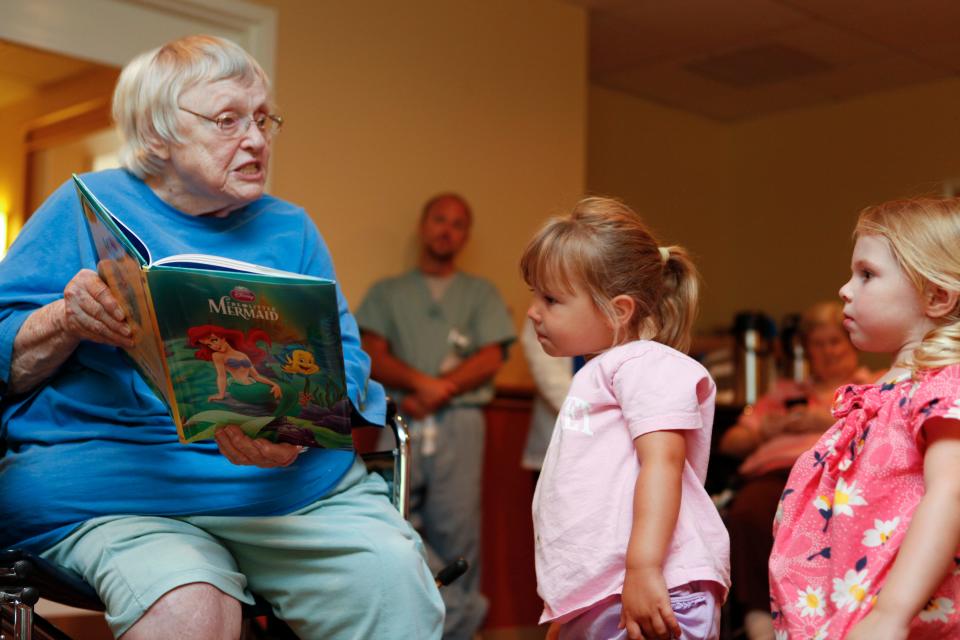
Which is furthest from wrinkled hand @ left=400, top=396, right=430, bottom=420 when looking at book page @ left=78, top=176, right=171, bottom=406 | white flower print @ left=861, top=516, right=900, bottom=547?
white flower print @ left=861, top=516, right=900, bottom=547

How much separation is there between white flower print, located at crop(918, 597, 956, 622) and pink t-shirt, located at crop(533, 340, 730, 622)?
25cm

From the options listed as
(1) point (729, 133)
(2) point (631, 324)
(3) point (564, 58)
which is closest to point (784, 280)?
(1) point (729, 133)

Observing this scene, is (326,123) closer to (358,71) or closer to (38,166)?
(358,71)

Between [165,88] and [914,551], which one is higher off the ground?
[165,88]

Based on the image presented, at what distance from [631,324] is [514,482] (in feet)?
8.44

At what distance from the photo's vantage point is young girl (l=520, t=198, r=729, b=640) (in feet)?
4.56

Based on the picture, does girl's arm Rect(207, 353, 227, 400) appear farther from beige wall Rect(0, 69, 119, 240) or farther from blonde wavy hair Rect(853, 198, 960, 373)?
beige wall Rect(0, 69, 119, 240)

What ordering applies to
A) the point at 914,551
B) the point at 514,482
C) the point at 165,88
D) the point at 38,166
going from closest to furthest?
the point at 914,551 < the point at 165,88 < the point at 38,166 < the point at 514,482

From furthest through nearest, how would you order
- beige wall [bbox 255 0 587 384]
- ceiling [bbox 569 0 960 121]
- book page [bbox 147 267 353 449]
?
ceiling [bbox 569 0 960 121]
beige wall [bbox 255 0 587 384]
book page [bbox 147 267 353 449]

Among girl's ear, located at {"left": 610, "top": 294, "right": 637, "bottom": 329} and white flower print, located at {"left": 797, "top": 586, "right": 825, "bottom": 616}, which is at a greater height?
girl's ear, located at {"left": 610, "top": 294, "right": 637, "bottom": 329}

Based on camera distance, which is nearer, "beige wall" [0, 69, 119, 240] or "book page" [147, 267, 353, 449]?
"book page" [147, 267, 353, 449]

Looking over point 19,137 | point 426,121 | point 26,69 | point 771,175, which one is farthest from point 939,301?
point 771,175

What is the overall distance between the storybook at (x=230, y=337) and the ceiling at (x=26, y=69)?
76.4 inches

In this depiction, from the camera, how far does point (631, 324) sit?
1569 mm
